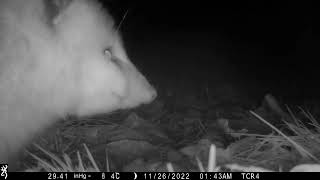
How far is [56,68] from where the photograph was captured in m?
2.41

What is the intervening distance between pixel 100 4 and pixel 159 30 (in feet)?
5.39

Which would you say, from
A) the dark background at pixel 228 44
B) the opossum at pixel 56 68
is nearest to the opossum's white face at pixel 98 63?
the opossum at pixel 56 68

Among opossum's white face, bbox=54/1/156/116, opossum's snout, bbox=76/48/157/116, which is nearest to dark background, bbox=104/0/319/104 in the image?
opossum's white face, bbox=54/1/156/116

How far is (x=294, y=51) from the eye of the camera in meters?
3.31

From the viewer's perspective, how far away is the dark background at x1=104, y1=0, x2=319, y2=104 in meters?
3.17

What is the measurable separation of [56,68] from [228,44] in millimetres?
1835

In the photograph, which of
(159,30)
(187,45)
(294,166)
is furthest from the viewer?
(159,30)

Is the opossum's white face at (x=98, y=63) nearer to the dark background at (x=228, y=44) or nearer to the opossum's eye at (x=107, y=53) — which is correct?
the opossum's eye at (x=107, y=53)

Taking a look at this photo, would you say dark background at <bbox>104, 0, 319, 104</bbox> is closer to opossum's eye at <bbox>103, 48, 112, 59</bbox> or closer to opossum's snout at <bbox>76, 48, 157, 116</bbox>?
opossum's eye at <bbox>103, 48, 112, 59</bbox>

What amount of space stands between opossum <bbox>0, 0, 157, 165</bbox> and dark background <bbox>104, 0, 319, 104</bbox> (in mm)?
374

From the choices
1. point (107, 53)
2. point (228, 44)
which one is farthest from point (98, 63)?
point (228, 44)

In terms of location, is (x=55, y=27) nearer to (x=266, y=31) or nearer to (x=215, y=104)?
(x=215, y=104)

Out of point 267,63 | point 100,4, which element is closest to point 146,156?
point 100,4

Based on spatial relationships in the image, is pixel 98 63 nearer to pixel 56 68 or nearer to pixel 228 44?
pixel 56 68
